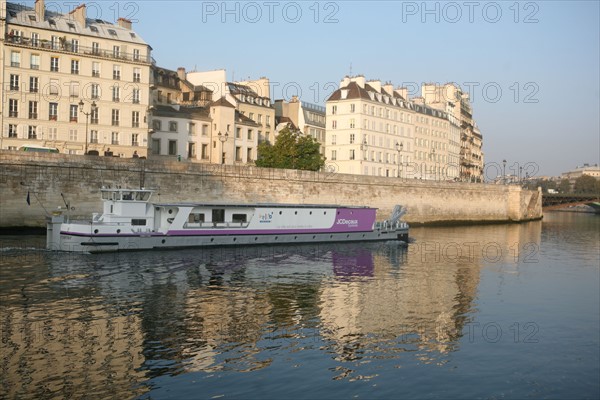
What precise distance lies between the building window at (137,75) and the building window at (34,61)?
29.0ft

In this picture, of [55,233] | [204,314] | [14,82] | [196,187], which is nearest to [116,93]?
[14,82]

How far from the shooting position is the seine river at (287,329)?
14602mm

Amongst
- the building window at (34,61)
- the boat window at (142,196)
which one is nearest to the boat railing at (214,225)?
the boat window at (142,196)

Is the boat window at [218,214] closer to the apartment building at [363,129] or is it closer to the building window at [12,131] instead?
the building window at [12,131]

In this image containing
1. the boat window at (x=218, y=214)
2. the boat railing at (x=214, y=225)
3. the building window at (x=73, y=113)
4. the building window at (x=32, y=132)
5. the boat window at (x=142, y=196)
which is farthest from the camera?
the building window at (x=73, y=113)

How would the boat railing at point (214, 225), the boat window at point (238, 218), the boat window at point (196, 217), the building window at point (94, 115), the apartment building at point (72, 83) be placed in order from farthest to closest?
the building window at point (94, 115), the apartment building at point (72, 83), the boat window at point (238, 218), the boat window at point (196, 217), the boat railing at point (214, 225)

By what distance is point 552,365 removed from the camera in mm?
16609

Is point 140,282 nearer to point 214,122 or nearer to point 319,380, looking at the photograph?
point 319,380

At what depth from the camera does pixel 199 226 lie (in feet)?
131

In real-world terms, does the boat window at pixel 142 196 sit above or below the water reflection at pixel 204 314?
above

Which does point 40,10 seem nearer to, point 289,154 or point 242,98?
point 289,154

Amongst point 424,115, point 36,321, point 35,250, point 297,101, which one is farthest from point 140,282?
point 424,115

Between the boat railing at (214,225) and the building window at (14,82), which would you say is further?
the building window at (14,82)

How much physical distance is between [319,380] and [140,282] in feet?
46.0
